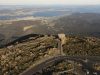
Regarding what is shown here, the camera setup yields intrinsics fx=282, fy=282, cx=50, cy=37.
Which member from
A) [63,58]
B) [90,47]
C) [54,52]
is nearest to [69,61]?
[63,58]

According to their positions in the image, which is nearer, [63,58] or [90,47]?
[63,58]

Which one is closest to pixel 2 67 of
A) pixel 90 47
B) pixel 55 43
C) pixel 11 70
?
pixel 11 70

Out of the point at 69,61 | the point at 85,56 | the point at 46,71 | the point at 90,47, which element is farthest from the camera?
the point at 90,47

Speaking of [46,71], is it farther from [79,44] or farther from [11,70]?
[79,44]

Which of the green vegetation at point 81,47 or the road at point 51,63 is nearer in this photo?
the road at point 51,63

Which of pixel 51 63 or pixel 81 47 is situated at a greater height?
pixel 51 63

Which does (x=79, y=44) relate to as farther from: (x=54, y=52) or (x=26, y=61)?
(x=26, y=61)

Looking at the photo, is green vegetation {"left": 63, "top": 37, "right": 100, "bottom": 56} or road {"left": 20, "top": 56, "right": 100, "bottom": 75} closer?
road {"left": 20, "top": 56, "right": 100, "bottom": 75}

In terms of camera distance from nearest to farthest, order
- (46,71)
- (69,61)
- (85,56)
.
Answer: (46,71) → (69,61) → (85,56)

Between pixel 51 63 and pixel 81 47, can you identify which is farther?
pixel 81 47
